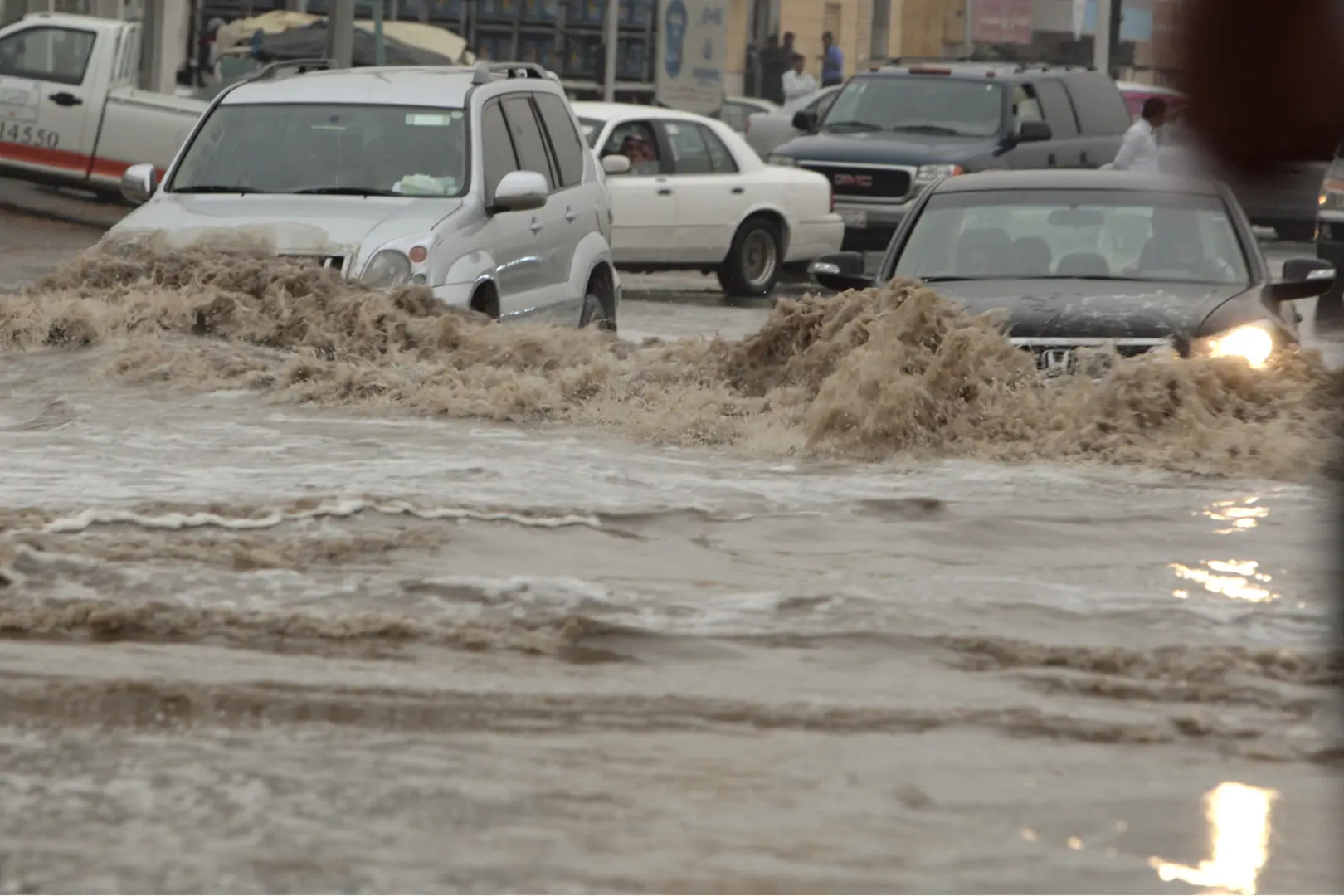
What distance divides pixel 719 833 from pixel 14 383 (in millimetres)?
6585

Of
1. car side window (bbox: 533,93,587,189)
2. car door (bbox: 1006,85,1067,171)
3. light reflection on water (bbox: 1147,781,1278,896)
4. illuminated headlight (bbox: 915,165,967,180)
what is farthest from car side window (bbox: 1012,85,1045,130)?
light reflection on water (bbox: 1147,781,1278,896)

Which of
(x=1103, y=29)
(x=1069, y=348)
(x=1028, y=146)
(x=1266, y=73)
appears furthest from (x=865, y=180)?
(x=1266, y=73)

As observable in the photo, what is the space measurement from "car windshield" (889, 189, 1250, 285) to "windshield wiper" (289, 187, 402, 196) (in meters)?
2.57

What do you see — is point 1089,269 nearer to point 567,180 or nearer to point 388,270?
point 388,270

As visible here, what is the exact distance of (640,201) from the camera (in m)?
17.7

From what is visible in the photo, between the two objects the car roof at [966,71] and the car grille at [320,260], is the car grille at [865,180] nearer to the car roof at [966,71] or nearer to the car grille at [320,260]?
the car roof at [966,71]

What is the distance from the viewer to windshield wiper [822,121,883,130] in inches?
822

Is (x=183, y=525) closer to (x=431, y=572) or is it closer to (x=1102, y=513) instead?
(x=431, y=572)

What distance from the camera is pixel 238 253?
33.5 ft

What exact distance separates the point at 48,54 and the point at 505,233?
33.2 feet

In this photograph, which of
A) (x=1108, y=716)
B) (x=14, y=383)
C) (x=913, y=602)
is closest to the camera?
(x=1108, y=716)

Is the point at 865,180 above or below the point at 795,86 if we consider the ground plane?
below

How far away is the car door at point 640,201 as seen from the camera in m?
17.6

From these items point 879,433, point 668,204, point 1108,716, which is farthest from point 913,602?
point 668,204
